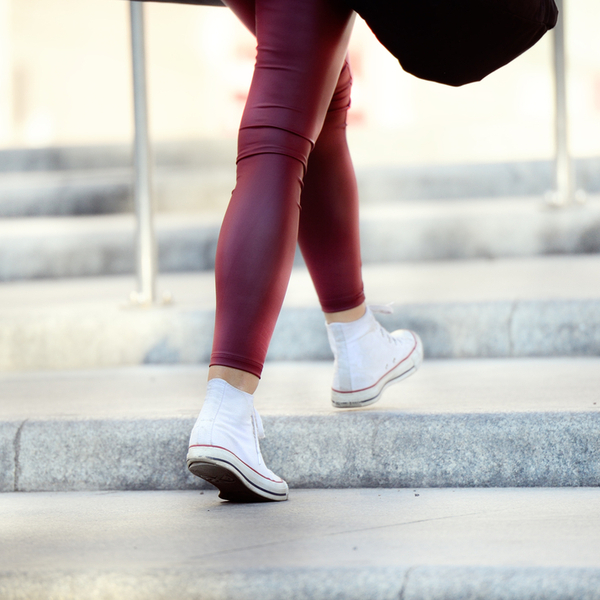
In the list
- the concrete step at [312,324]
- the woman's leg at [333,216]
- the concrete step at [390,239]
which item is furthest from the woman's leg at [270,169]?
the concrete step at [390,239]

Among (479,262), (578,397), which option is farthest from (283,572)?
(479,262)

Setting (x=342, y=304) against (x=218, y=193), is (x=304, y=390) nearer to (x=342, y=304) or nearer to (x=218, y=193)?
(x=342, y=304)

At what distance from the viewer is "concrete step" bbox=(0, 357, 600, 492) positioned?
896 mm

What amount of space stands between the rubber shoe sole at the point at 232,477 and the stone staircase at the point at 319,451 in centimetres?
2

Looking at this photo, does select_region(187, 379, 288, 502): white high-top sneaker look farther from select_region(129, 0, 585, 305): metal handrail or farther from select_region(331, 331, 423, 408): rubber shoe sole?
select_region(129, 0, 585, 305): metal handrail

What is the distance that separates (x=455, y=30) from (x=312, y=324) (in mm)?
700

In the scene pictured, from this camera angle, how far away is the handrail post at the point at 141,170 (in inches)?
59.7

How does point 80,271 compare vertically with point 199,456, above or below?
above

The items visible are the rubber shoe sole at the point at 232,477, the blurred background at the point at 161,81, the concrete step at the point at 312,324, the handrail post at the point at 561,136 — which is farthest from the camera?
the blurred background at the point at 161,81

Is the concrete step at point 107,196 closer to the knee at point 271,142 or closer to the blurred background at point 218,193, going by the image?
the blurred background at point 218,193

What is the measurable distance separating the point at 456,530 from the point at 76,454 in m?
0.47

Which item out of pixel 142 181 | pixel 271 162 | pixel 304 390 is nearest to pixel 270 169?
pixel 271 162

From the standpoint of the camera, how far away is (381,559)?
2.17 ft

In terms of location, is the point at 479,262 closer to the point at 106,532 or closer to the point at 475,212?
the point at 475,212
